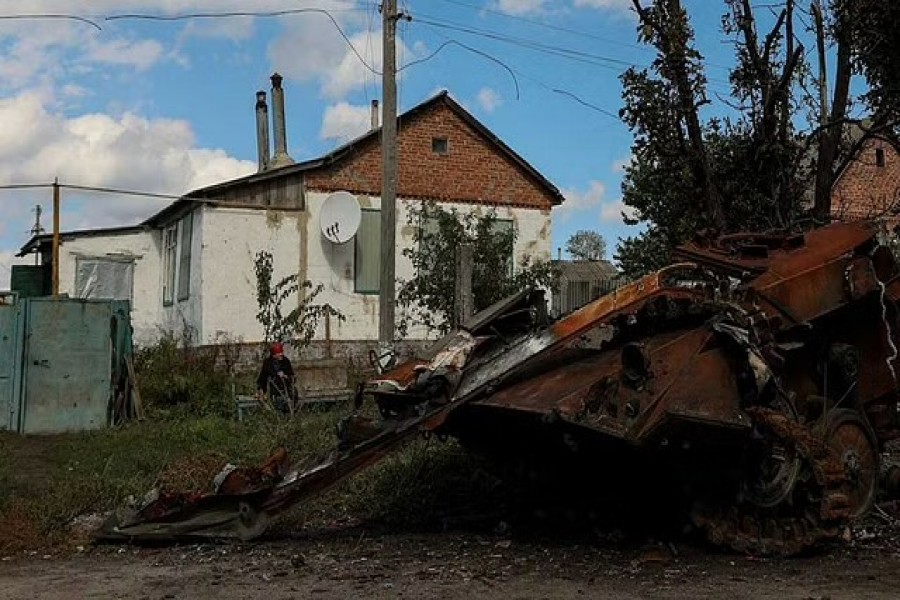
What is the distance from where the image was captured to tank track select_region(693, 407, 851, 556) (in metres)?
6.58

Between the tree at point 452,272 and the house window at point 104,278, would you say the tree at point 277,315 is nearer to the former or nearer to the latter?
the tree at point 452,272

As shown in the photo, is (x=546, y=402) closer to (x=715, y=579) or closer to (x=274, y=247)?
(x=715, y=579)

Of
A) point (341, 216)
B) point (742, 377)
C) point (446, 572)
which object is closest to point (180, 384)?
point (341, 216)

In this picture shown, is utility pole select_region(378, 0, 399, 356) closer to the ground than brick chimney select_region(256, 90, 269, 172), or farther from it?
closer to the ground

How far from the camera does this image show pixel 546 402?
637 centimetres

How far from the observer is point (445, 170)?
23766mm

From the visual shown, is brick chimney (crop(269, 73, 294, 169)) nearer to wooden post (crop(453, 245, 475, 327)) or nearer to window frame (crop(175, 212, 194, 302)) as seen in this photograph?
window frame (crop(175, 212, 194, 302))

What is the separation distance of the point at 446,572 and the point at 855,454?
3.12m

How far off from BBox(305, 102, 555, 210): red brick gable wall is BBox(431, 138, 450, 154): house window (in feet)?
0.22

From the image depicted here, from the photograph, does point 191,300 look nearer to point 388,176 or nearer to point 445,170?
point 445,170

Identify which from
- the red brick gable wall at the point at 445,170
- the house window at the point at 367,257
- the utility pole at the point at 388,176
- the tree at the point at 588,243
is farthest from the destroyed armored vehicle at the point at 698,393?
the tree at the point at 588,243

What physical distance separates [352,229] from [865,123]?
38.6 ft

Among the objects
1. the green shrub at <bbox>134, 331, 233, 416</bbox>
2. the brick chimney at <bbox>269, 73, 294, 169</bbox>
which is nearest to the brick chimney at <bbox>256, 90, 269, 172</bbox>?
the brick chimney at <bbox>269, 73, 294, 169</bbox>

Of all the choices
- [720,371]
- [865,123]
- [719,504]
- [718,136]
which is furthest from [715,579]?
[865,123]
